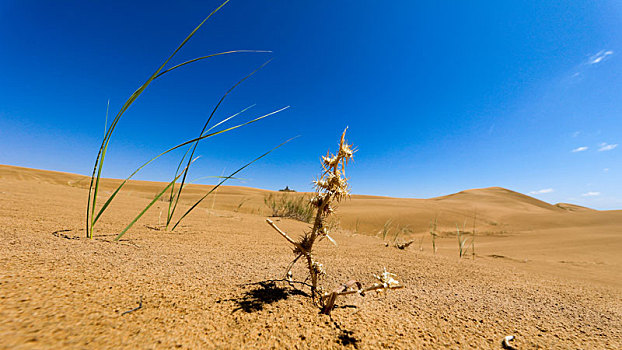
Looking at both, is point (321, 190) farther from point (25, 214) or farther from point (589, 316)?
point (25, 214)

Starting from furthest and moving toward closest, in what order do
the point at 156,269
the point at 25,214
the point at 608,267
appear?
the point at 608,267 < the point at 25,214 < the point at 156,269

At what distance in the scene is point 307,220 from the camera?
16.4ft

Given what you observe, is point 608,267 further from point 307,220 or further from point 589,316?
point 307,220

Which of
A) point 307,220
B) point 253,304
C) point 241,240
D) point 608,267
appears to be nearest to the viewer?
point 253,304

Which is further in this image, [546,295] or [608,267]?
[608,267]

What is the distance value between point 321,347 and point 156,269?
2.44ft

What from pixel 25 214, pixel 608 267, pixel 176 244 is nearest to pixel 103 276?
pixel 176 244

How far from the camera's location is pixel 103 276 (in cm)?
77

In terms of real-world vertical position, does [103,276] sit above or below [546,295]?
above

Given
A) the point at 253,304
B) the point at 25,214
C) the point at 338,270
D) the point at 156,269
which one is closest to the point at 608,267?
the point at 338,270

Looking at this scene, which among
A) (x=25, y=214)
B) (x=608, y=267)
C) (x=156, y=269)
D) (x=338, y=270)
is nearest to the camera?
(x=156, y=269)

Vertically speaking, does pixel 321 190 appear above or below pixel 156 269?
above

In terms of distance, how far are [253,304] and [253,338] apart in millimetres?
166

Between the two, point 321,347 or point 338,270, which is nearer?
point 321,347
